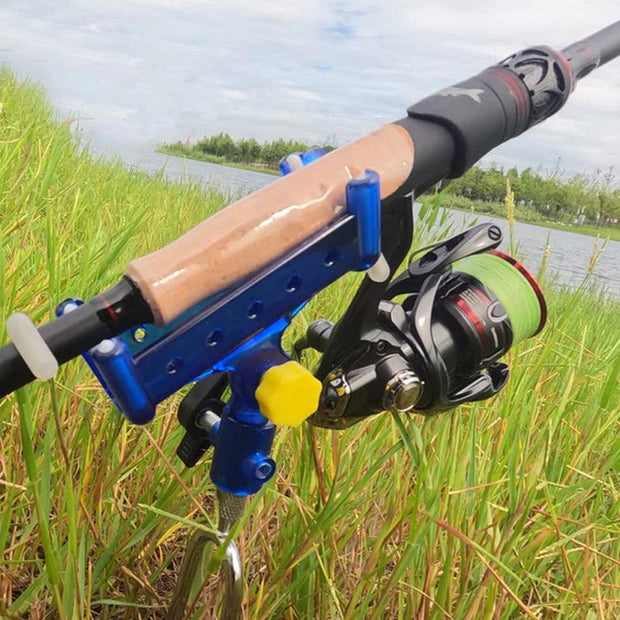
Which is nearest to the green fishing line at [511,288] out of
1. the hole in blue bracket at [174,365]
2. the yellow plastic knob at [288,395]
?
the yellow plastic knob at [288,395]

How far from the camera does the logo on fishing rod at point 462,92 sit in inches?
25.7

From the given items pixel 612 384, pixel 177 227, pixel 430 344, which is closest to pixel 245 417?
pixel 430 344

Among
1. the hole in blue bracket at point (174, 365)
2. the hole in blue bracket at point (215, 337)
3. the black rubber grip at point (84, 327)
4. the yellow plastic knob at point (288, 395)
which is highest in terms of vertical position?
the black rubber grip at point (84, 327)

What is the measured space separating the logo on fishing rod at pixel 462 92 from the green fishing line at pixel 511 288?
0.27m

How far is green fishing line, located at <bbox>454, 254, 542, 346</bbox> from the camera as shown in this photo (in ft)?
2.78

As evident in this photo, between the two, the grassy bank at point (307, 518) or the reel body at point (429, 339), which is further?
the grassy bank at point (307, 518)

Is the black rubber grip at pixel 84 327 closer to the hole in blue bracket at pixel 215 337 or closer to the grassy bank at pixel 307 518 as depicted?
the hole in blue bracket at pixel 215 337

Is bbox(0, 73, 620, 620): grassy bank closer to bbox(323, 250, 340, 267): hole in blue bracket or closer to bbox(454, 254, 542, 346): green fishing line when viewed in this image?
bbox(454, 254, 542, 346): green fishing line

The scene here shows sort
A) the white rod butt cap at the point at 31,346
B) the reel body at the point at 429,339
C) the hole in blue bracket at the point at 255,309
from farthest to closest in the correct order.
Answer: the reel body at the point at 429,339, the hole in blue bracket at the point at 255,309, the white rod butt cap at the point at 31,346

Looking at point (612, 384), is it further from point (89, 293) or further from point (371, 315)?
point (89, 293)

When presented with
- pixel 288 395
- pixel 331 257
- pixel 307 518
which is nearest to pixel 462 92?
pixel 331 257

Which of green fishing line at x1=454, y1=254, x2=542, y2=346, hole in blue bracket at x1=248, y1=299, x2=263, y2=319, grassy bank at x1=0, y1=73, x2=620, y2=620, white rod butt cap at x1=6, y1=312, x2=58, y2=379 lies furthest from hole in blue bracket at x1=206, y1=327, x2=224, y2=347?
green fishing line at x1=454, y1=254, x2=542, y2=346

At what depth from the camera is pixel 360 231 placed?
561 millimetres

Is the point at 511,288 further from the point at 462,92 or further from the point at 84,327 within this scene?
the point at 84,327
